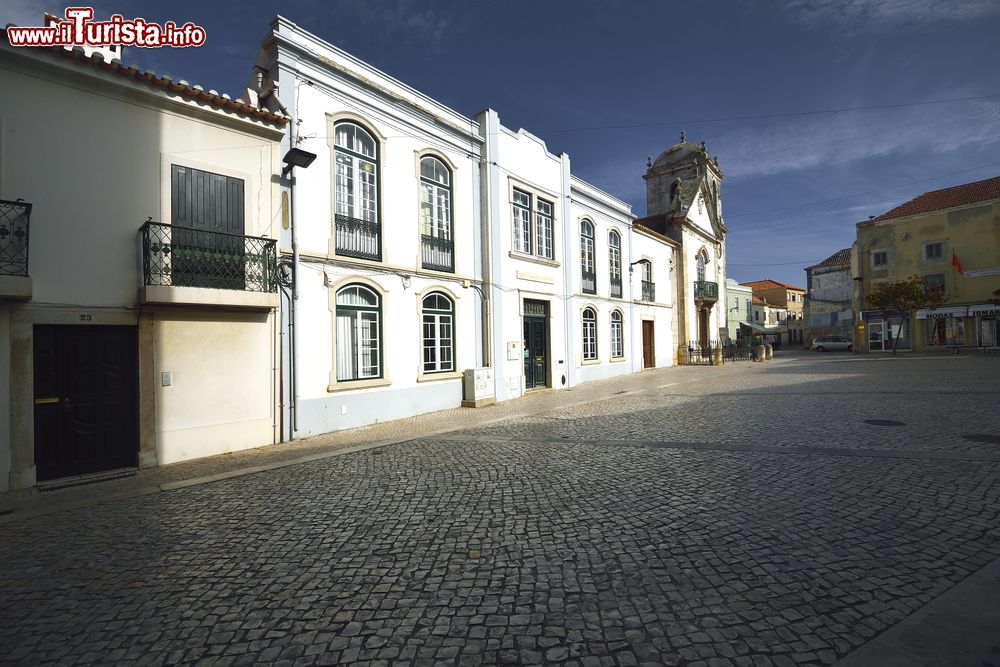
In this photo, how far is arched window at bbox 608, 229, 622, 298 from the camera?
2009 centimetres

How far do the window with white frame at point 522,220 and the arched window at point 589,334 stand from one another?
4262 mm

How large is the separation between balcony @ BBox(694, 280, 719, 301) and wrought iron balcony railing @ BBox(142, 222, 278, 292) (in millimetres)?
24322

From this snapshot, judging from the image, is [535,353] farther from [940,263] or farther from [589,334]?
[940,263]

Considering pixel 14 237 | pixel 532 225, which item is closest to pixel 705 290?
pixel 532 225

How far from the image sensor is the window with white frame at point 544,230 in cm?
1572

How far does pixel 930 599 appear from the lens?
2.86 m

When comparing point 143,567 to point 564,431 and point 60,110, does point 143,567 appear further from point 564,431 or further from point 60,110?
point 60,110

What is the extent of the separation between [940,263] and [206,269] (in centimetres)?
3976

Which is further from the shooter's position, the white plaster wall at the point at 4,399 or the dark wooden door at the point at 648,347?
the dark wooden door at the point at 648,347

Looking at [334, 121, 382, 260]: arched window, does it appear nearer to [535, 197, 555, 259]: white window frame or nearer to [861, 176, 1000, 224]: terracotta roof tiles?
[535, 197, 555, 259]: white window frame

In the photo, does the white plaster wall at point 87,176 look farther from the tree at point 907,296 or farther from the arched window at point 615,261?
the tree at point 907,296

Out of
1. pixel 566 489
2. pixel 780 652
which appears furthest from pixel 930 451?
pixel 780 652

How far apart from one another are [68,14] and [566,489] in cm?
1038

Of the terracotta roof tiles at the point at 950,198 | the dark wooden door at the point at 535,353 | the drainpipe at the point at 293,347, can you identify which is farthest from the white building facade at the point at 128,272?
the terracotta roof tiles at the point at 950,198
